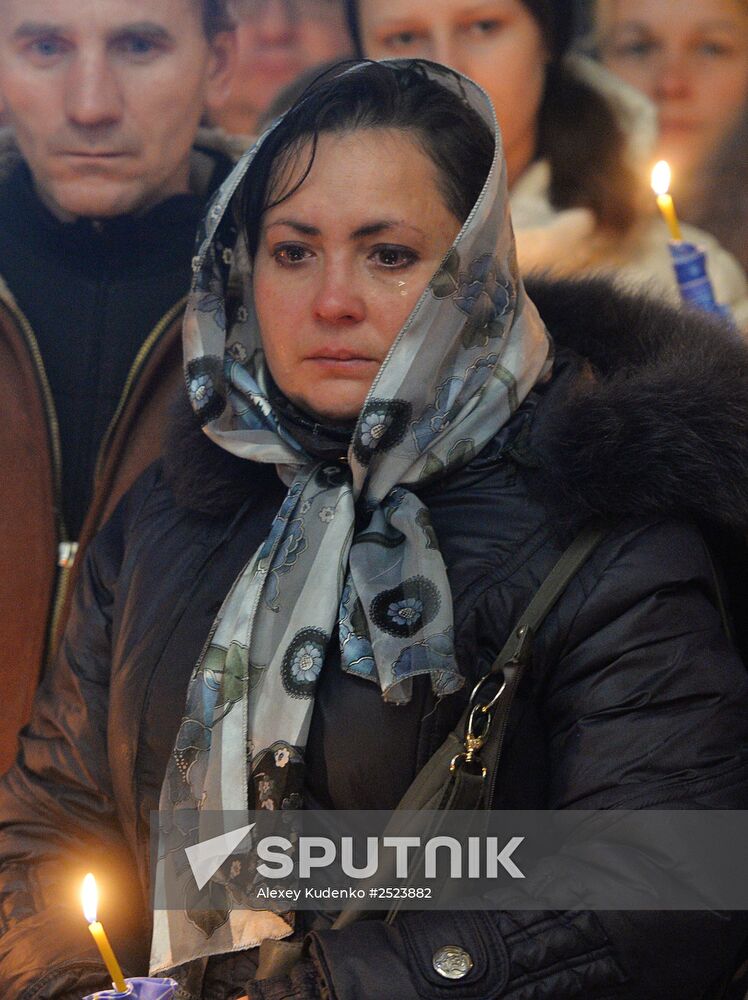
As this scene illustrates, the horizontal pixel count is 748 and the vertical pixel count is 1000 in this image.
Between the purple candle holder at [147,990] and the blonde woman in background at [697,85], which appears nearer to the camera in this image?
the purple candle holder at [147,990]

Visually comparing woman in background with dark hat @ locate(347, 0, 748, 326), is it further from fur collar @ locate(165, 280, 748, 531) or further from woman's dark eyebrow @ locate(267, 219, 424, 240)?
woman's dark eyebrow @ locate(267, 219, 424, 240)

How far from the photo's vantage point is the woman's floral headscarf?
5.40 feet

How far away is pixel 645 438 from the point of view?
1.66 m

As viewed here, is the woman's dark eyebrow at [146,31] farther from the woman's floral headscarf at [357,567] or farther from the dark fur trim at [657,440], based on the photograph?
the dark fur trim at [657,440]

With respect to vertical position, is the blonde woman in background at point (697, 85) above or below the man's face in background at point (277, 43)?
below

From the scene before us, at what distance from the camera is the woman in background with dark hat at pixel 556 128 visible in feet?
8.13

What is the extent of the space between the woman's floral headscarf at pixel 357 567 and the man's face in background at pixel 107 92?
80 cm

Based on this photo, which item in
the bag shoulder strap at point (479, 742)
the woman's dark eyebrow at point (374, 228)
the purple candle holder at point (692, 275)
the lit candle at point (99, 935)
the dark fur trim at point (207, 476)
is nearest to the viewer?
the lit candle at point (99, 935)

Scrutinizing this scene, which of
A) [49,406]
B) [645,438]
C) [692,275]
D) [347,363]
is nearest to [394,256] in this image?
[347,363]

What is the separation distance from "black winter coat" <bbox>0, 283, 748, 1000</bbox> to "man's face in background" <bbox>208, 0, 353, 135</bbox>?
2.87ft

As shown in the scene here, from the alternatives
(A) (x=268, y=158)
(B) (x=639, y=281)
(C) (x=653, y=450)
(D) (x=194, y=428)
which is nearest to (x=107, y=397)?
(D) (x=194, y=428)

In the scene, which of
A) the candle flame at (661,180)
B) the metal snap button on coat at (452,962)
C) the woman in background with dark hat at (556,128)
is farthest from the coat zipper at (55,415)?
the metal snap button on coat at (452,962)

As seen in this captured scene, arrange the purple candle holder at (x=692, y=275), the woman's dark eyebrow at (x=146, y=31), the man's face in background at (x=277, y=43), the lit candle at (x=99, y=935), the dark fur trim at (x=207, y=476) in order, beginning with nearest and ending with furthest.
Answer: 1. the lit candle at (x=99, y=935)
2. the dark fur trim at (x=207, y=476)
3. the purple candle holder at (x=692, y=275)
4. the woman's dark eyebrow at (x=146, y=31)
5. the man's face in background at (x=277, y=43)

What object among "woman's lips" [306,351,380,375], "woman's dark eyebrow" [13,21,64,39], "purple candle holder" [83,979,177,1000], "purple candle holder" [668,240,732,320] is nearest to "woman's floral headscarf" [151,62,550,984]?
"woman's lips" [306,351,380,375]
